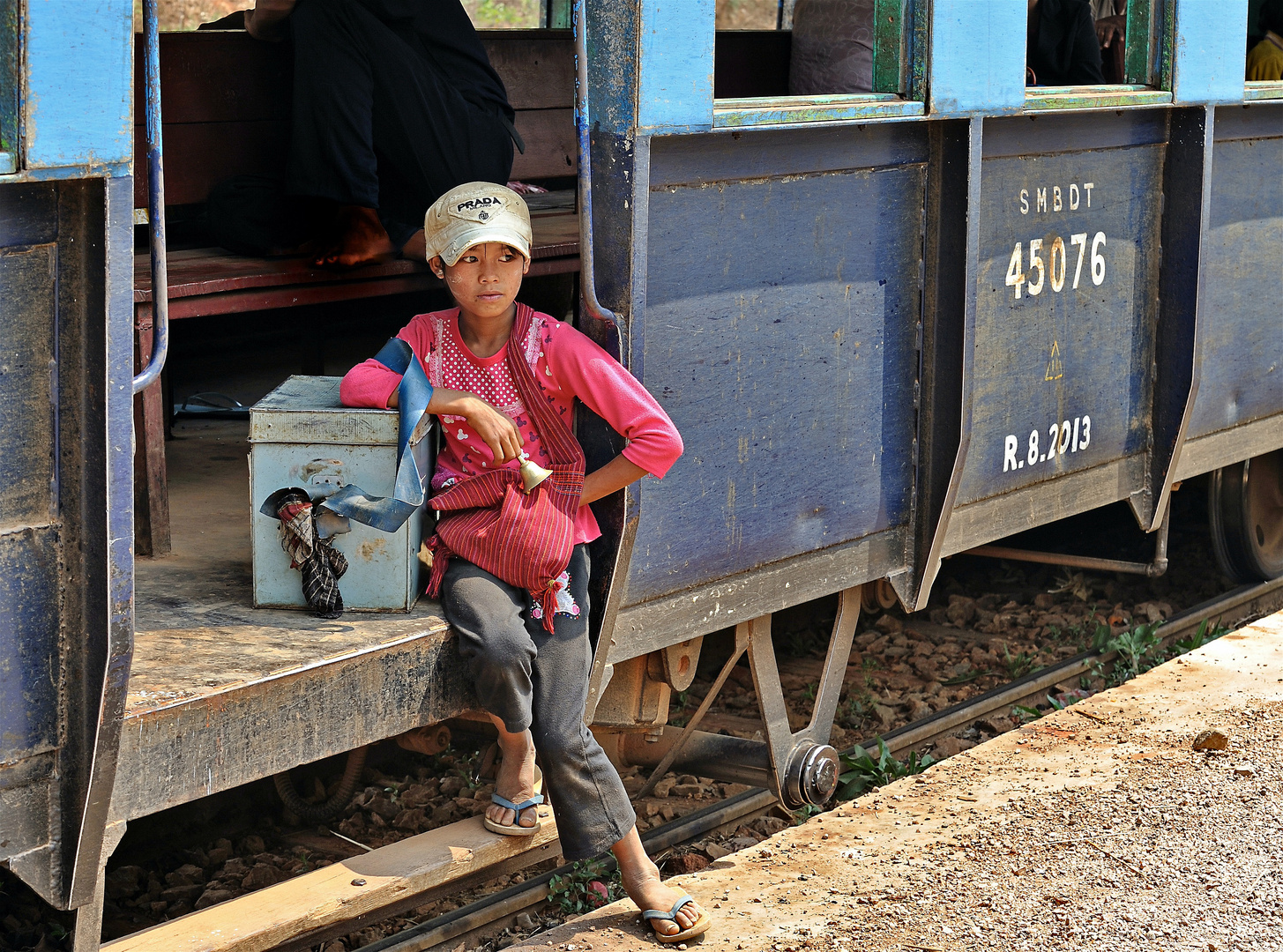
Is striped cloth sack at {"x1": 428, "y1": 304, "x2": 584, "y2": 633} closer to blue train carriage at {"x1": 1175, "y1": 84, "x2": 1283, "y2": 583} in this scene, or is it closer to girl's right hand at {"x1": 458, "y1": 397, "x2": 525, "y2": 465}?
girl's right hand at {"x1": 458, "y1": 397, "x2": 525, "y2": 465}

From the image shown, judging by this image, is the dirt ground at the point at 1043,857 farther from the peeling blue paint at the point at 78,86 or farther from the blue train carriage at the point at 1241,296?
the peeling blue paint at the point at 78,86

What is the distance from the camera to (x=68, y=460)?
221cm

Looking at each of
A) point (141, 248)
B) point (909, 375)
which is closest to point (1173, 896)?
point (909, 375)

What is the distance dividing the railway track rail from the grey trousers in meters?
0.50

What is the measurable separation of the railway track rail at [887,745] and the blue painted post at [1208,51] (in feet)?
6.45

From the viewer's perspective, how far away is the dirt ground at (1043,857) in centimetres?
314

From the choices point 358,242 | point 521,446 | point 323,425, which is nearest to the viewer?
point 323,425

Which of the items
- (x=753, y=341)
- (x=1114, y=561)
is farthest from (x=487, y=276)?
(x=1114, y=561)

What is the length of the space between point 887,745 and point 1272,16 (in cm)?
339

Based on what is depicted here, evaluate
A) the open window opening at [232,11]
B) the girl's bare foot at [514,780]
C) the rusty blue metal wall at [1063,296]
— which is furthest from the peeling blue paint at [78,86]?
the open window opening at [232,11]

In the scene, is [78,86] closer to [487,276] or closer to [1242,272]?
[487,276]

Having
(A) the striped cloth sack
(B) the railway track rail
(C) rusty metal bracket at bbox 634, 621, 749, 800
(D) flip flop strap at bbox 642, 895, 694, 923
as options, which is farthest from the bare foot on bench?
(D) flip flop strap at bbox 642, 895, 694, 923

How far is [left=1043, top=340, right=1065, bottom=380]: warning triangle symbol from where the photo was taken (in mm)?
4172

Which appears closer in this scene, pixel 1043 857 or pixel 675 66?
pixel 675 66
